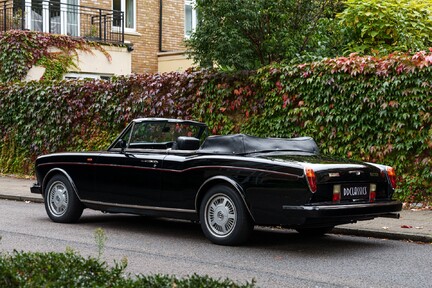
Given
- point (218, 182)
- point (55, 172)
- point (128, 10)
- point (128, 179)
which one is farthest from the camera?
point (128, 10)

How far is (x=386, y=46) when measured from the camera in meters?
15.5

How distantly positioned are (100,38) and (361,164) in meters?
17.9

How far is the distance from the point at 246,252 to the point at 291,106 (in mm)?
5703

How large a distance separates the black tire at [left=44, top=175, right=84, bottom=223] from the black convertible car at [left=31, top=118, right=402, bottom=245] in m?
0.01

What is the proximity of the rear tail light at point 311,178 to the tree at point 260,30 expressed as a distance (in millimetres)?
7396

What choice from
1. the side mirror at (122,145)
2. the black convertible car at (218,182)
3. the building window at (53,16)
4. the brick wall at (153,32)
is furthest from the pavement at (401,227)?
the brick wall at (153,32)

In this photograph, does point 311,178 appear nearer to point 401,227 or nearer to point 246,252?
point 246,252

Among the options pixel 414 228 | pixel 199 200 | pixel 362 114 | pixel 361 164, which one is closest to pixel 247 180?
pixel 199 200

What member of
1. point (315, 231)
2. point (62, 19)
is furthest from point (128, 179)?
point (62, 19)

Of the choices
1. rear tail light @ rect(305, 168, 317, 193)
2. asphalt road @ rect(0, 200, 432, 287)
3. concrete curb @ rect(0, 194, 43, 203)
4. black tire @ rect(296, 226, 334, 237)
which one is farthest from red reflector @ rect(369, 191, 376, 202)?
concrete curb @ rect(0, 194, 43, 203)

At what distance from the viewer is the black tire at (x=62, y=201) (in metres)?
10.8

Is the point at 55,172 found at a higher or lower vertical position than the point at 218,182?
lower

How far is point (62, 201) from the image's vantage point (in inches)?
433

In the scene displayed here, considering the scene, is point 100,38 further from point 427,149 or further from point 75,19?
point 427,149
